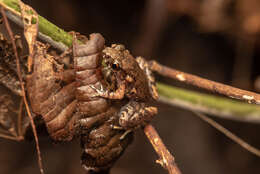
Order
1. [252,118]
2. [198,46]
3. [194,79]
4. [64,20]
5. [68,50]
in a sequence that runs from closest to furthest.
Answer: [68,50], [194,79], [252,118], [64,20], [198,46]

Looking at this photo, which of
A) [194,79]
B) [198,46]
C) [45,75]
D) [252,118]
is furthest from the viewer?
[198,46]

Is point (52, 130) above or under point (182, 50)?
under

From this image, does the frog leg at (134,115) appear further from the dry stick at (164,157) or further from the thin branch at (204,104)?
the thin branch at (204,104)

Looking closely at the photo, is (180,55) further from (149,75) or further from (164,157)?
(164,157)

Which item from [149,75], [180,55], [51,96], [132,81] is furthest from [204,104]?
[51,96]

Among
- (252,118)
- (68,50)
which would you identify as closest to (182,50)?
(252,118)

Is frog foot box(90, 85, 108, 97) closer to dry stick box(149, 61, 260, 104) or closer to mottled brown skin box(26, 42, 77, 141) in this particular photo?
mottled brown skin box(26, 42, 77, 141)

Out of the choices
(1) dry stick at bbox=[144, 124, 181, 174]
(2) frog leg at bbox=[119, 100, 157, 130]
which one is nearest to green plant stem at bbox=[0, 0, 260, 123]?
(2) frog leg at bbox=[119, 100, 157, 130]

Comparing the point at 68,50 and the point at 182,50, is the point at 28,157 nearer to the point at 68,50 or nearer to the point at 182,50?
the point at 68,50
